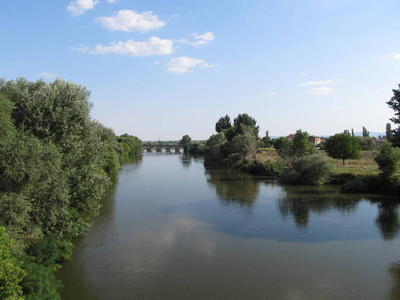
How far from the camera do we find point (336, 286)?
1291 cm

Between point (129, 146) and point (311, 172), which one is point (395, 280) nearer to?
point (311, 172)

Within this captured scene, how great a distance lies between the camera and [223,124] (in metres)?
102

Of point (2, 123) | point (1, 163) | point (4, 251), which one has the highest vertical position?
point (2, 123)

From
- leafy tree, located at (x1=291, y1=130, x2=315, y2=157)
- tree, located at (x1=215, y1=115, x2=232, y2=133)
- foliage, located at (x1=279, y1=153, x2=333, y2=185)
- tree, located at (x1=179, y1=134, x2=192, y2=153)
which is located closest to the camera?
foliage, located at (x1=279, y1=153, x2=333, y2=185)

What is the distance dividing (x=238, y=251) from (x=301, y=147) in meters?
35.1

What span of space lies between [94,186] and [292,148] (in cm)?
3799

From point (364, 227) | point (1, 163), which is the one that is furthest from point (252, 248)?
point (1, 163)

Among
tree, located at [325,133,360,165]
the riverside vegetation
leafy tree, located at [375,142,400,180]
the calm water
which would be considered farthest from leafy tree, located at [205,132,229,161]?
the calm water

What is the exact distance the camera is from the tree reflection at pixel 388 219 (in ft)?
64.5

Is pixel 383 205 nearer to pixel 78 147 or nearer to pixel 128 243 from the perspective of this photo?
pixel 128 243

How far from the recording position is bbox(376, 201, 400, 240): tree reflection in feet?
64.5

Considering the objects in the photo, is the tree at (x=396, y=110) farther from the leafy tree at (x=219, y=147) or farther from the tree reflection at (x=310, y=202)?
the leafy tree at (x=219, y=147)

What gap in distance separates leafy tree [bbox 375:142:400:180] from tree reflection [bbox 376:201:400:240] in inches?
178

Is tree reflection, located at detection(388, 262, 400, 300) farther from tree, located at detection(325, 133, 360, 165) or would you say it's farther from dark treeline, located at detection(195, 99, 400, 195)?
tree, located at detection(325, 133, 360, 165)
